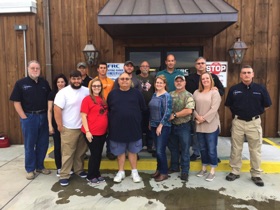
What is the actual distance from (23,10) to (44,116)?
3.30m

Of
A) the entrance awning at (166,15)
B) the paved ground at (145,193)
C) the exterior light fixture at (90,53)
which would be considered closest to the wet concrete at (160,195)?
the paved ground at (145,193)

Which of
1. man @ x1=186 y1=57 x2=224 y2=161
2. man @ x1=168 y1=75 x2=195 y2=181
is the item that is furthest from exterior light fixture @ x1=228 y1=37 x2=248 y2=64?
man @ x1=168 y1=75 x2=195 y2=181

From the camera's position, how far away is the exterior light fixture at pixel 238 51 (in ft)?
18.6

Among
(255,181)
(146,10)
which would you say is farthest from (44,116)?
(255,181)

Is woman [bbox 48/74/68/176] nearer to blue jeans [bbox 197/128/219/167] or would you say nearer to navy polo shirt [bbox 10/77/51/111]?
navy polo shirt [bbox 10/77/51/111]

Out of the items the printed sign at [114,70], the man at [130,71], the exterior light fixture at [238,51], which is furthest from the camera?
the printed sign at [114,70]

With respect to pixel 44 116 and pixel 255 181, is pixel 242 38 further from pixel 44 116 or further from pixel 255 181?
pixel 44 116

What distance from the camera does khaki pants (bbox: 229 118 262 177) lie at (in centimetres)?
380

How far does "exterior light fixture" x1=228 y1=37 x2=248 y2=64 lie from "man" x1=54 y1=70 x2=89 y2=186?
3.67 metres

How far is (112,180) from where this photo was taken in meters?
4.01

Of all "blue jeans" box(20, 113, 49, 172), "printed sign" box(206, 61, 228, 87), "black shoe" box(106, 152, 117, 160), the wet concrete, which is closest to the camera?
the wet concrete

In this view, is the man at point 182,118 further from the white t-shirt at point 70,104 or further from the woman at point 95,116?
the white t-shirt at point 70,104

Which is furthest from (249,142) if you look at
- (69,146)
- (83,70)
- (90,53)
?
(90,53)

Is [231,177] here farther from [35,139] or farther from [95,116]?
[35,139]
